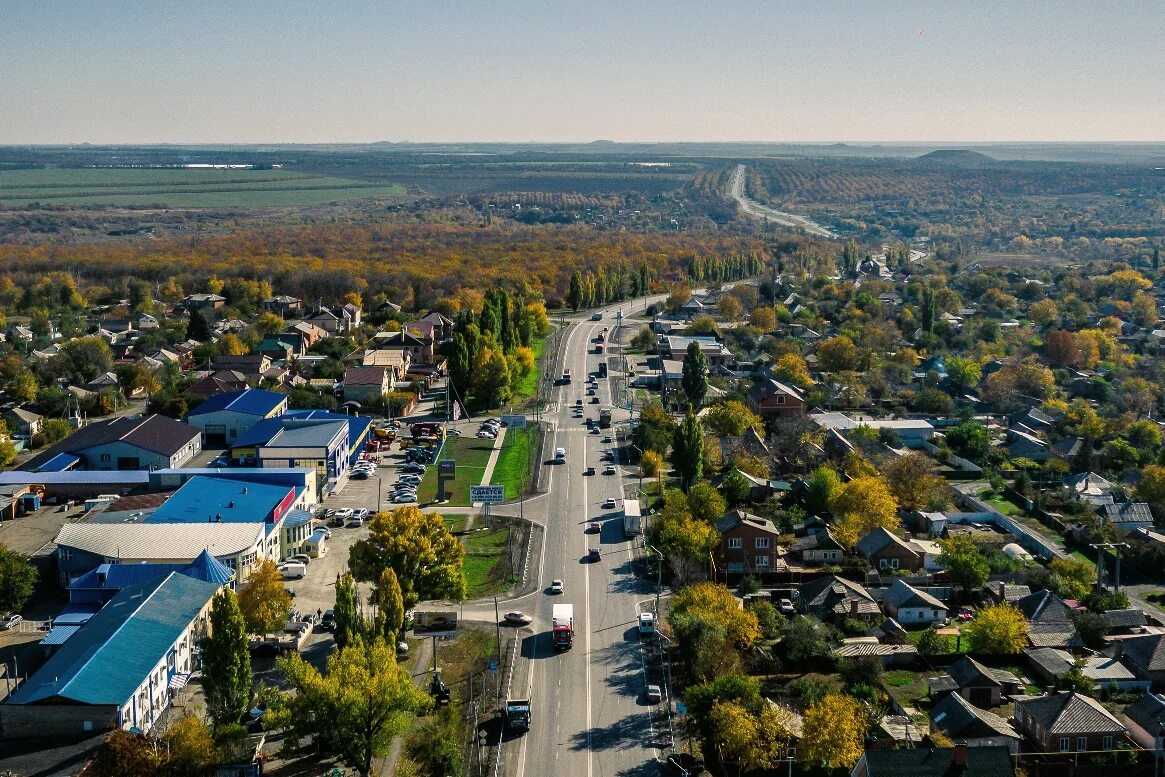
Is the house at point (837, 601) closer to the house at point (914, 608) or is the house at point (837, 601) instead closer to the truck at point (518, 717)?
the house at point (914, 608)

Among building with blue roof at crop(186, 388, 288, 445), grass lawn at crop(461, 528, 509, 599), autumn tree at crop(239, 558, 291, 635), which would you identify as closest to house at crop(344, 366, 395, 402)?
building with blue roof at crop(186, 388, 288, 445)

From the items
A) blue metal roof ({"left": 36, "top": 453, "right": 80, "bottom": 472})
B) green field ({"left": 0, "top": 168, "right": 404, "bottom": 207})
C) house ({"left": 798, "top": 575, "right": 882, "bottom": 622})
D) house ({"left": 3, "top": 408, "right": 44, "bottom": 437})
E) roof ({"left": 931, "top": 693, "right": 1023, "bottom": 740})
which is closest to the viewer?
roof ({"left": 931, "top": 693, "right": 1023, "bottom": 740})

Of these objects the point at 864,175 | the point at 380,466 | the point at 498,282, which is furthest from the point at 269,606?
the point at 864,175

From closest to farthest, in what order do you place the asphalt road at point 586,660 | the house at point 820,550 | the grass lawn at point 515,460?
the asphalt road at point 586,660
the house at point 820,550
the grass lawn at point 515,460

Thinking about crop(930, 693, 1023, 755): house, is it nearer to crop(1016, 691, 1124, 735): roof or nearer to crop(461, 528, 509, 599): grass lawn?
crop(1016, 691, 1124, 735): roof

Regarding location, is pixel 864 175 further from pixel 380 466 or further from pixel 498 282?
pixel 380 466

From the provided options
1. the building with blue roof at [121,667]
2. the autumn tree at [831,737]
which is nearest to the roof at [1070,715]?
the autumn tree at [831,737]
